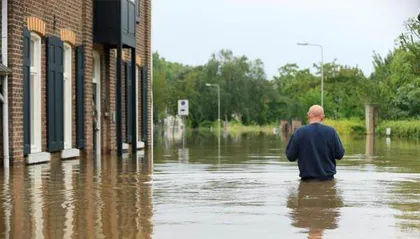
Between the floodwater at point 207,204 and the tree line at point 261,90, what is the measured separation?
5426 centimetres

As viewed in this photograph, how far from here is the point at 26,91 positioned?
19234mm

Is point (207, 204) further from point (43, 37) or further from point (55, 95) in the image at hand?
point (55, 95)

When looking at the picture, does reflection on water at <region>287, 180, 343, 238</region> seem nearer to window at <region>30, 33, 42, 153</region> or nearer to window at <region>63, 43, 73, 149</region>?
window at <region>30, 33, 42, 153</region>

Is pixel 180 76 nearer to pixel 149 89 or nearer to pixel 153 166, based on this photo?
pixel 149 89

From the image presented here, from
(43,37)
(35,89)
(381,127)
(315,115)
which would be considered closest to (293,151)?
(315,115)

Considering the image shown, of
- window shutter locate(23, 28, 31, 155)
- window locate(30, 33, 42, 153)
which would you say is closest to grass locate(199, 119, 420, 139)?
window locate(30, 33, 42, 153)

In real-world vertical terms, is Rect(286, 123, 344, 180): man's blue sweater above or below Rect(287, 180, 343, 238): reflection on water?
above

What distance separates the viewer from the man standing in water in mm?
12836

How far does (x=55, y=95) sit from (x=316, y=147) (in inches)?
395

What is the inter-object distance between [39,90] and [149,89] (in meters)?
11.7

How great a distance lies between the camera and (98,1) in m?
24.4

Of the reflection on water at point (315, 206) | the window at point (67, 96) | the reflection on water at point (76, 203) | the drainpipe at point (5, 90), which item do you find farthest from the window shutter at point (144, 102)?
the reflection on water at point (315, 206)

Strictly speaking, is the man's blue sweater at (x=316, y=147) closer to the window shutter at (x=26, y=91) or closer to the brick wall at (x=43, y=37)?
the brick wall at (x=43, y=37)

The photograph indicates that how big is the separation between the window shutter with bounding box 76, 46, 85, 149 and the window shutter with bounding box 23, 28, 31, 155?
12.2ft
